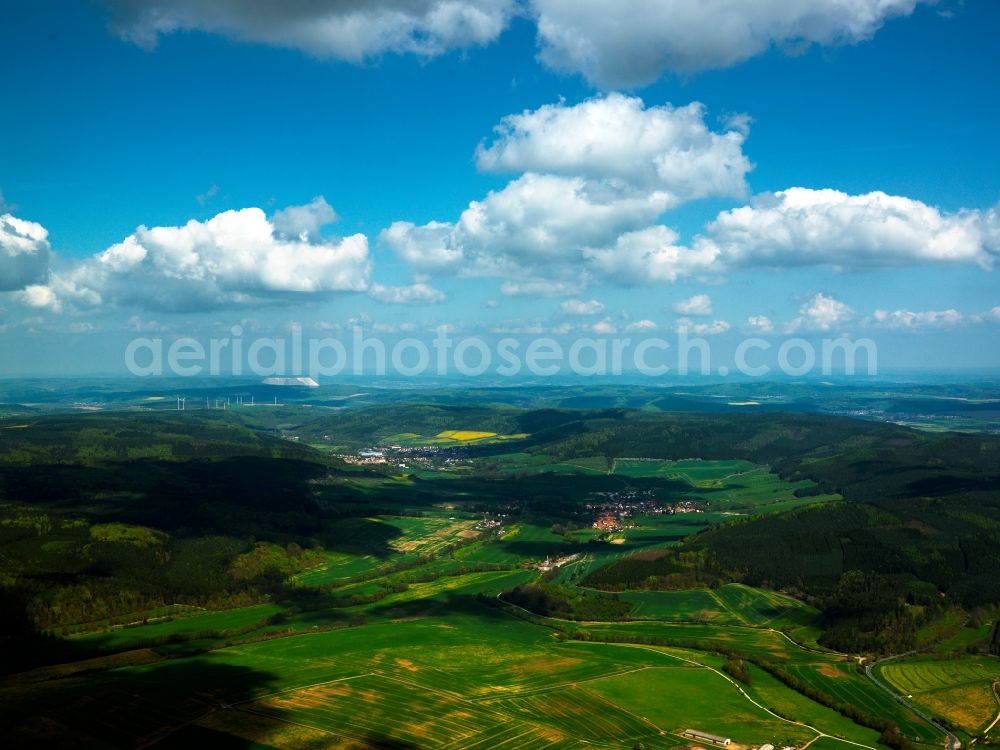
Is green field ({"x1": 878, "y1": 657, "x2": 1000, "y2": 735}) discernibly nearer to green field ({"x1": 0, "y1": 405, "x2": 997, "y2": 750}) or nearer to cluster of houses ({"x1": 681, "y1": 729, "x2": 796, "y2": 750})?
green field ({"x1": 0, "y1": 405, "x2": 997, "y2": 750})

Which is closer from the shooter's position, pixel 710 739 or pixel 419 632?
pixel 710 739

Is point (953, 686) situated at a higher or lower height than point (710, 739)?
lower

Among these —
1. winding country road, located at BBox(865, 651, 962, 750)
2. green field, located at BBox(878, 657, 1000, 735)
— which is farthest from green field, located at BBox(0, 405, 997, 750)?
winding country road, located at BBox(865, 651, 962, 750)

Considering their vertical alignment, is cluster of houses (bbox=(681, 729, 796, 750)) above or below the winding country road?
above

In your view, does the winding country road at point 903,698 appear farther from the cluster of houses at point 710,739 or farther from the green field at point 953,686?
the cluster of houses at point 710,739

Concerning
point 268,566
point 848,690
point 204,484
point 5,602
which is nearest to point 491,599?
point 268,566

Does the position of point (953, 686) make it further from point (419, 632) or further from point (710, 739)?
point (419, 632)

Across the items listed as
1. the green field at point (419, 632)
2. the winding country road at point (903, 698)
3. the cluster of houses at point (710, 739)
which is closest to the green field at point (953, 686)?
the green field at point (419, 632)

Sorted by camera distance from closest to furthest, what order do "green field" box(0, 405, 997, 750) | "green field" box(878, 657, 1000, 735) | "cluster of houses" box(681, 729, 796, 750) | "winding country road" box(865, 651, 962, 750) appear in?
"cluster of houses" box(681, 729, 796, 750)
"green field" box(0, 405, 997, 750)
"winding country road" box(865, 651, 962, 750)
"green field" box(878, 657, 1000, 735)

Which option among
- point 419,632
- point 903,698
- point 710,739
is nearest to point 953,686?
point 903,698

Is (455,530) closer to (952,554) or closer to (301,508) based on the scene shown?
(301,508)

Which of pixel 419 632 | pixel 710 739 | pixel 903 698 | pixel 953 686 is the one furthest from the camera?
pixel 419 632
